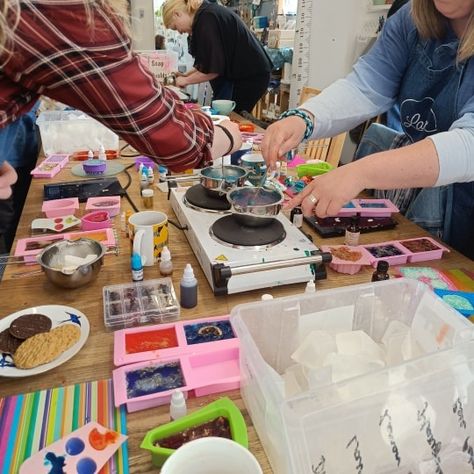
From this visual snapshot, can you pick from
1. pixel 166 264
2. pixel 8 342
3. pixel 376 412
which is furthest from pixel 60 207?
pixel 376 412

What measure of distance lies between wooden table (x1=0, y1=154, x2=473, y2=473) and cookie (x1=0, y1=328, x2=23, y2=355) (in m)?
0.06

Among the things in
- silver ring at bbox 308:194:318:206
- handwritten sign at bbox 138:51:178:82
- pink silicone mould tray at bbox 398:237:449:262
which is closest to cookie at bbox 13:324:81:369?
silver ring at bbox 308:194:318:206

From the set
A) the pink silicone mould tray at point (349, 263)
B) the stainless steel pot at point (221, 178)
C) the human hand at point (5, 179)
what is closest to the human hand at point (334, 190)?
the pink silicone mould tray at point (349, 263)

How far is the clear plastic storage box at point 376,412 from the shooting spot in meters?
0.52

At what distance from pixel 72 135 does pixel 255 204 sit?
121 cm

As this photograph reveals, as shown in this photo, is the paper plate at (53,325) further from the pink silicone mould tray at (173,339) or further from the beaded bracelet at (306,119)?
the beaded bracelet at (306,119)

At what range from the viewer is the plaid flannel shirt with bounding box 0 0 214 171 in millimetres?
606

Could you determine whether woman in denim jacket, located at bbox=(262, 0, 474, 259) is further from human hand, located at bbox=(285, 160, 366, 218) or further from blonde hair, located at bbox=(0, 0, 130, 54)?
blonde hair, located at bbox=(0, 0, 130, 54)

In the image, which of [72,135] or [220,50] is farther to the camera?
[220,50]

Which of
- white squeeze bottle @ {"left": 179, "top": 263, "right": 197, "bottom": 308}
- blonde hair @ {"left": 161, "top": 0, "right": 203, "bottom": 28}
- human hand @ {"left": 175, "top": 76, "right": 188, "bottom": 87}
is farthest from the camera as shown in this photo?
human hand @ {"left": 175, "top": 76, "right": 188, "bottom": 87}

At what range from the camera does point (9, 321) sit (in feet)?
2.76

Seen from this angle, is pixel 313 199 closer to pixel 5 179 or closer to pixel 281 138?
pixel 281 138

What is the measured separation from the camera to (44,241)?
1145 mm

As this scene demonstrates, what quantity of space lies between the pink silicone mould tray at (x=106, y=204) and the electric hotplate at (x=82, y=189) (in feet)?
0.18
